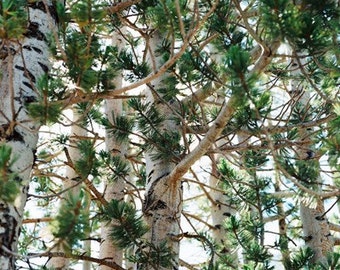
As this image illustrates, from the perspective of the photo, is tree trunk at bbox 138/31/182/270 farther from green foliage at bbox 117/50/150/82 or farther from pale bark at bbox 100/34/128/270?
pale bark at bbox 100/34/128/270

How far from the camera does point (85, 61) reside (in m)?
1.62

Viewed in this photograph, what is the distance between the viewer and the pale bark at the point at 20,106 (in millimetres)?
1552

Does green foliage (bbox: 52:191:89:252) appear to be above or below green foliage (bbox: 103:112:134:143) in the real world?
below

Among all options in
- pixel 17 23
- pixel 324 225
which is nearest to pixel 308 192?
pixel 17 23

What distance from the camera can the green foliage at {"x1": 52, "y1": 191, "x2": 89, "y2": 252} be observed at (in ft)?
3.99

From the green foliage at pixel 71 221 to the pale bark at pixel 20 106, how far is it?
260 millimetres

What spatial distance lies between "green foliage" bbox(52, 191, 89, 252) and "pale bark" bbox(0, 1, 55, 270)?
0.85 ft

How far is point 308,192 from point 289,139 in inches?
26.7

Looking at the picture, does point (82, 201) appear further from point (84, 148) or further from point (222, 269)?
point (222, 269)

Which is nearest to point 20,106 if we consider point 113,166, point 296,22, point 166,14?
point 166,14

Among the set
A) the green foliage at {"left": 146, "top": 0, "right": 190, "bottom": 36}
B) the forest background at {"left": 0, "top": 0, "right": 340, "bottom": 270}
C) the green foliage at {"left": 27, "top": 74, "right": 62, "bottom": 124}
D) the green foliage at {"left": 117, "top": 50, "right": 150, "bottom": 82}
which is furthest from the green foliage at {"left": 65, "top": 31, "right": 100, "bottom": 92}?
the green foliage at {"left": 117, "top": 50, "right": 150, "bottom": 82}

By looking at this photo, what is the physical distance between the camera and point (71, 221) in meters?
1.22

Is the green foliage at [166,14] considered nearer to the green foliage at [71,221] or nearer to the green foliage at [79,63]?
the green foliage at [79,63]

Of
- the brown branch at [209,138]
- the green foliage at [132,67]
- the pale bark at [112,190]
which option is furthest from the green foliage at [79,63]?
the pale bark at [112,190]
